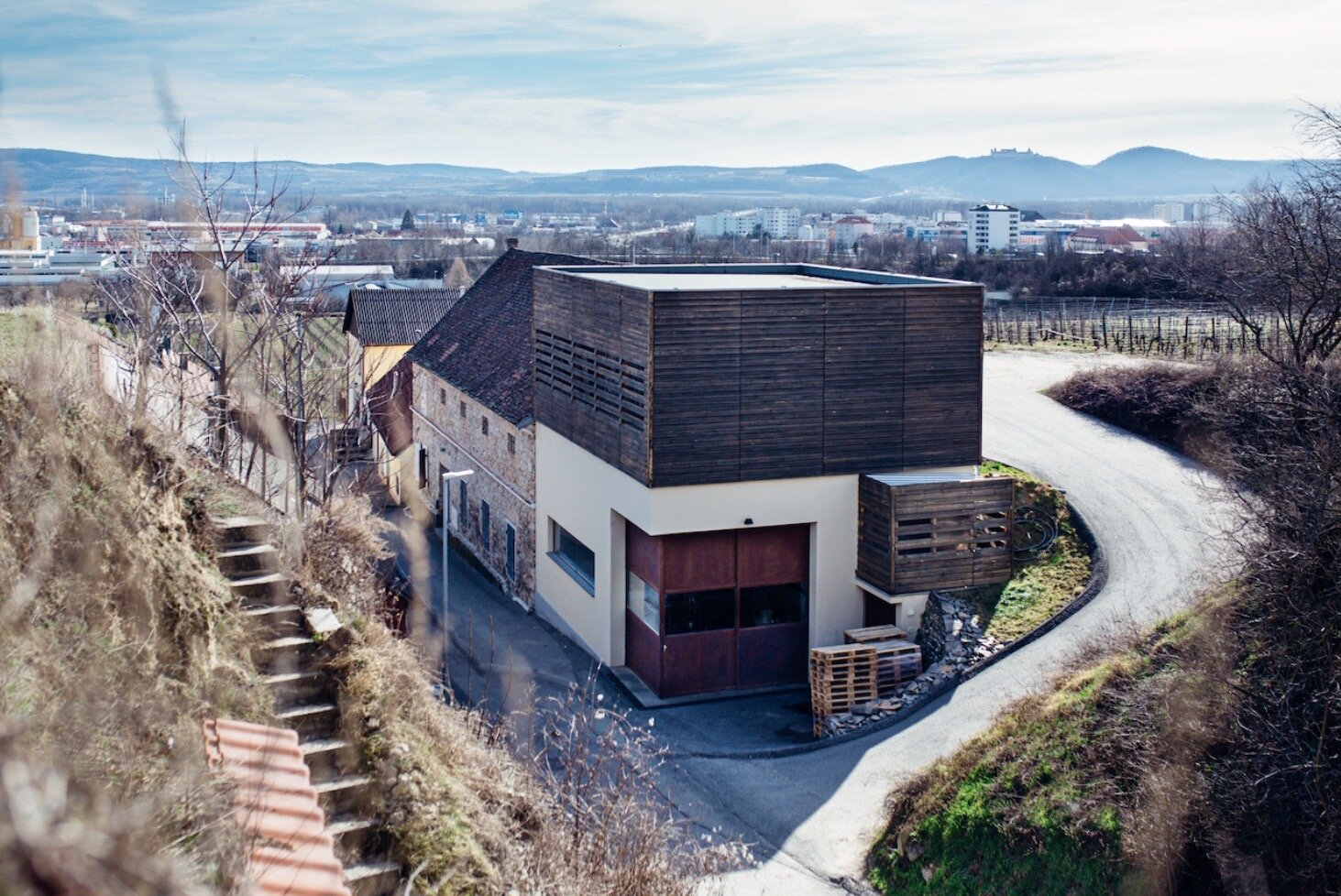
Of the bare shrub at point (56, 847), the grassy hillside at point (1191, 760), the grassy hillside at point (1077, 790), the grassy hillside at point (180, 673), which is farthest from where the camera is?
the grassy hillside at point (1077, 790)

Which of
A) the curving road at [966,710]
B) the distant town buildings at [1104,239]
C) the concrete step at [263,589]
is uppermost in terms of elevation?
the distant town buildings at [1104,239]

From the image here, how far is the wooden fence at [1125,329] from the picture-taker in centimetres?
3888

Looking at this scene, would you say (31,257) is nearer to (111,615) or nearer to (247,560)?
(247,560)

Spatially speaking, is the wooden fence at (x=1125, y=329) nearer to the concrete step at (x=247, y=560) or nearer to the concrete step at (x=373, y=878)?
the concrete step at (x=247, y=560)

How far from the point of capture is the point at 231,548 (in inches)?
447

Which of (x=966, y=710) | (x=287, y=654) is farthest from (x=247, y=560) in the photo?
(x=966, y=710)

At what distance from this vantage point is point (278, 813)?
689 cm

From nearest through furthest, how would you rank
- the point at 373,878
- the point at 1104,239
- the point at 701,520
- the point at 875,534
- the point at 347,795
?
the point at 373,878, the point at 347,795, the point at 701,520, the point at 875,534, the point at 1104,239

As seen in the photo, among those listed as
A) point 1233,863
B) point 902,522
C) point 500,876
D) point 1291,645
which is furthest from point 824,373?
point 500,876

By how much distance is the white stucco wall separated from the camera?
66.0 ft

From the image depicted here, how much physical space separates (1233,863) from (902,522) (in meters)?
8.46

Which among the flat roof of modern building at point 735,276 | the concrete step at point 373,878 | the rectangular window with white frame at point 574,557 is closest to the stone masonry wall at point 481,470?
the rectangular window with white frame at point 574,557

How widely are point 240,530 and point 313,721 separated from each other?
7.61 feet

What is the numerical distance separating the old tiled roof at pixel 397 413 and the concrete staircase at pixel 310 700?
23322 millimetres
